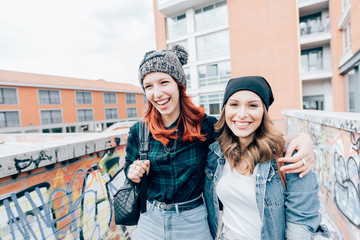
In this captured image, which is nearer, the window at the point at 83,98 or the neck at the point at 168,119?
the neck at the point at 168,119

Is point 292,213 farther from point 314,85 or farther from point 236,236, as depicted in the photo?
point 314,85

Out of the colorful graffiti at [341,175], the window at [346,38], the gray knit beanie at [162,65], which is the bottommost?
the colorful graffiti at [341,175]

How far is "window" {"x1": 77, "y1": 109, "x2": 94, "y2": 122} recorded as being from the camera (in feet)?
97.4

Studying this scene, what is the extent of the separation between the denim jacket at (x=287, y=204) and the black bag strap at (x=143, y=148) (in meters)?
0.60

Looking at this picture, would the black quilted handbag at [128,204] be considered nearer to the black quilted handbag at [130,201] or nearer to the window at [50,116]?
the black quilted handbag at [130,201]

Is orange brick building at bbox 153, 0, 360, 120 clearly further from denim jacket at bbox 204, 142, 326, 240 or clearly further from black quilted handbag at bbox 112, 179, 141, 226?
black quilted handbag at bbox 112, 179, 141, 226

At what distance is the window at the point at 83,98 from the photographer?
29538 mm

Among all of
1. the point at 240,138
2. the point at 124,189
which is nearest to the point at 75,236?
the point at 124,189

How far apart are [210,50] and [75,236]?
17199mm

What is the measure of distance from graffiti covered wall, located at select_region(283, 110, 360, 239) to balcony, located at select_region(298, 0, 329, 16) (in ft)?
47.3

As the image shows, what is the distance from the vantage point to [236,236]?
54.9 inches

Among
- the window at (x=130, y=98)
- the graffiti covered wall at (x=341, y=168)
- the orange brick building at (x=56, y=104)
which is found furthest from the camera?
the window at (x=130, y=98)

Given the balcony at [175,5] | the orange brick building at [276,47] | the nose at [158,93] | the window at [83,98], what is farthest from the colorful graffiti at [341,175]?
the window at [83,98]

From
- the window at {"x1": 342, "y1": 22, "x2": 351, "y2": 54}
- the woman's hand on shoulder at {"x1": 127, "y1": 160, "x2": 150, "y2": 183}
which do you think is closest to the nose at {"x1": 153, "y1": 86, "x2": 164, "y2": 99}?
the woman's hand on shoulder at {"x1": 127, "y1": 160, "x2": 150, "y2": 183}
